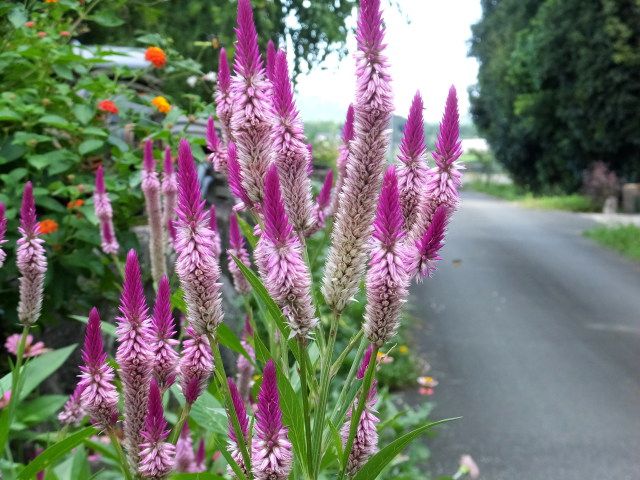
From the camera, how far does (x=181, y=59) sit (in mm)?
3840

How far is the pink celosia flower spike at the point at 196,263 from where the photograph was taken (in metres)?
0.99

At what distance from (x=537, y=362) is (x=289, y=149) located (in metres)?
6.81

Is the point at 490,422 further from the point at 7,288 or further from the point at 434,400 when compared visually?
the point at 7,288

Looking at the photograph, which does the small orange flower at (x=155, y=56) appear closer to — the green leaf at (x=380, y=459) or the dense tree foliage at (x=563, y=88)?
the green leaf at (x=380, y=459)

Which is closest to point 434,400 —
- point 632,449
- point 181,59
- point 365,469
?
point 632,449

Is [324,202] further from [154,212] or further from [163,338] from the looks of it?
[163,338]

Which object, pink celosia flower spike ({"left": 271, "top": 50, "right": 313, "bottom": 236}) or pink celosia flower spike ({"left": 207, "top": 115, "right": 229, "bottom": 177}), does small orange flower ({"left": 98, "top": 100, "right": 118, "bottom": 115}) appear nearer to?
pink celosia flower spike ({"left": 207, "top": 115, "right": 229, "bottom": 177})

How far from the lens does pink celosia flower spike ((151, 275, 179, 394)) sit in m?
1.05

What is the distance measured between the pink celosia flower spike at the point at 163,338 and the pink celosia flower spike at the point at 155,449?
56mm

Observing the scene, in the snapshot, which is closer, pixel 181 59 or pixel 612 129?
pixel 181 59

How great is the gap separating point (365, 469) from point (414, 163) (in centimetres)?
52

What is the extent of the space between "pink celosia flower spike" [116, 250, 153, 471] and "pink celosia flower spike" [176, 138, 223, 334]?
0.08 metres

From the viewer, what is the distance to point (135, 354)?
1.03 m

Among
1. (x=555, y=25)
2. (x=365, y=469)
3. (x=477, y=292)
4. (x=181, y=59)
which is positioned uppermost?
(x=555, y=25)
